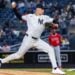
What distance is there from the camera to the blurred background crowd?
50.0ft

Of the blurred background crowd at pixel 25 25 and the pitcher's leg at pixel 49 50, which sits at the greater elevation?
the blurred background crowd at pixel 25 25

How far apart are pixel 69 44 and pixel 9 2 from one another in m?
5.82

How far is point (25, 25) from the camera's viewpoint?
1602 cm

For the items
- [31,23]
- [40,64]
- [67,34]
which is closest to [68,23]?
[67,34]

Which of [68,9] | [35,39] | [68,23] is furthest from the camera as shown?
[68,9]

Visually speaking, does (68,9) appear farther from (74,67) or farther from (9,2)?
(74,67)

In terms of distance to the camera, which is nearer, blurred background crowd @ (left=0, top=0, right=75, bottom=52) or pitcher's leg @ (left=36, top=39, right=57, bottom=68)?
pitcher's leg @ (left=36, top=39, right=57, bottom=68)

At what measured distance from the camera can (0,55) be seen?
14.0 meters

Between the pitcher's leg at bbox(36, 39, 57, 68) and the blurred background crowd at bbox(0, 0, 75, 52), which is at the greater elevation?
the blurred background crowd at bbox(0, 0, 75, 52)

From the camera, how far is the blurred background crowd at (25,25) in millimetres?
15245

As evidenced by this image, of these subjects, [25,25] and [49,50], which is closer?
[49,50]

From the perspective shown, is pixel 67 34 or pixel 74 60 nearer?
pixel 74 60

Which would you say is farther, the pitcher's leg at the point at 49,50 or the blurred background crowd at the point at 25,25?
the blurred background crowd at the point at 25,25

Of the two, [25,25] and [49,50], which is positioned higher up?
[25,25]
